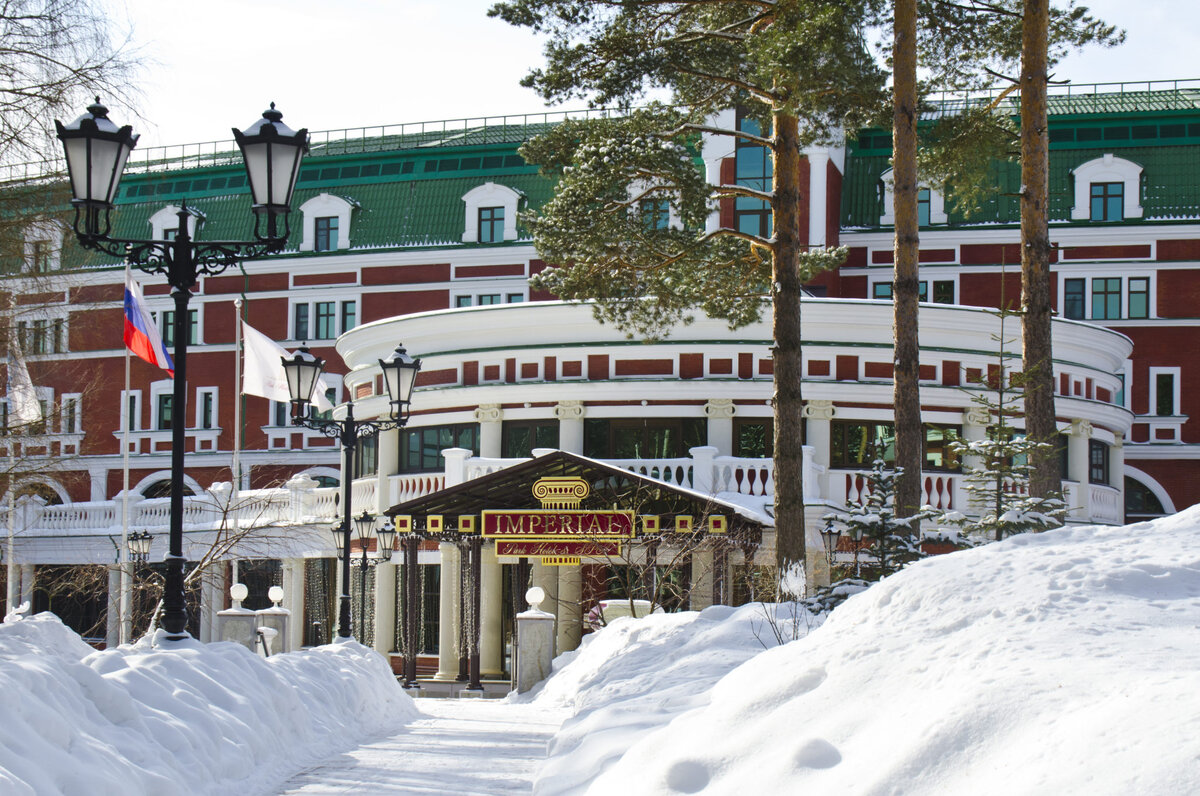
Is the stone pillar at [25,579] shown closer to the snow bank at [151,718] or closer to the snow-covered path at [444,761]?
the snow-covered path at [444,761]

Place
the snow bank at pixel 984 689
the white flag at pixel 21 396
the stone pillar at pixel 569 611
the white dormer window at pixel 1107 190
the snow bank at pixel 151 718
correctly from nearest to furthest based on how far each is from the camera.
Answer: the snow bank at pixel 984 689, the snow bank at pixel 151 718, the white flag at pixel 21 396, the stone pillar at pixel 569 611, the white dormer window at pixel 1107 190

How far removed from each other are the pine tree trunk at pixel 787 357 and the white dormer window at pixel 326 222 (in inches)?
1027

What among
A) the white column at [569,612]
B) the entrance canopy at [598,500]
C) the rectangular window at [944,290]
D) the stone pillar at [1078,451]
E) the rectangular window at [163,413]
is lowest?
the white column at [569,612]

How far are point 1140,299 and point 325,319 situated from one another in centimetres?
2415

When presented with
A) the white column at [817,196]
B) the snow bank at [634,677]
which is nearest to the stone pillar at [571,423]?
the snow bank at [634,677]

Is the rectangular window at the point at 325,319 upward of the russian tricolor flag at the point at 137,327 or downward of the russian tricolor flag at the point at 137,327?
upward

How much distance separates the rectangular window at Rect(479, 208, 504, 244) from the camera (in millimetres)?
42719

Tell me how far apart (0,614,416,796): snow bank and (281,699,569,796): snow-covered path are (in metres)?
0.34

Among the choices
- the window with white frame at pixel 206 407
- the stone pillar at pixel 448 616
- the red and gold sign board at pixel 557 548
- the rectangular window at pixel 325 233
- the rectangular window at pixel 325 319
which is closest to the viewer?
the red and gold sign board at pixel 557 548

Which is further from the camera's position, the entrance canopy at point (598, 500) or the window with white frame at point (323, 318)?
the window with white frame at point (323, 318)

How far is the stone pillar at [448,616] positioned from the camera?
26.7 meters

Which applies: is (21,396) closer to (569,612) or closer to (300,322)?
(569,612)

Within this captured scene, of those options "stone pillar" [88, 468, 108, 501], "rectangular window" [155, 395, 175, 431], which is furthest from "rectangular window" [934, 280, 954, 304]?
"stone pillar" [88, 468, 108, 501]

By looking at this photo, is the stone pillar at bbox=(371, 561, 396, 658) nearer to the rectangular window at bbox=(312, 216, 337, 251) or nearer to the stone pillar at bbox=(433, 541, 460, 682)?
the stone pillar at bbox=(433, 541, 460, 682)
